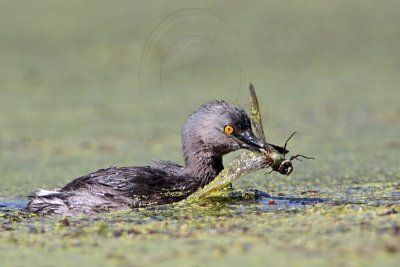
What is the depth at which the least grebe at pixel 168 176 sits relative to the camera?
8.47 m

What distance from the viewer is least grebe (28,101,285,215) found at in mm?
8469

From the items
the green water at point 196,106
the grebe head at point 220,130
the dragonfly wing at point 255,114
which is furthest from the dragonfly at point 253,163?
the green water at point 196,106

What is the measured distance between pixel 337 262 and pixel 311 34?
13.1 metres

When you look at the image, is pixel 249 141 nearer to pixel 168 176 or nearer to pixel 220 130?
pixel 220 130

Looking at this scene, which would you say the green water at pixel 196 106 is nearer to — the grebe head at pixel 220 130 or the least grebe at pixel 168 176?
the least grebe at pixel 168 176

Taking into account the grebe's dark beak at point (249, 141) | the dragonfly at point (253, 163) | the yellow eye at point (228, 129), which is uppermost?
the yellow eye at point (228, 129)

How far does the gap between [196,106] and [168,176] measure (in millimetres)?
5964

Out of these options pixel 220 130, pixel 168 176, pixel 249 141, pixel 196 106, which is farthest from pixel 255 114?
pixel 196 106

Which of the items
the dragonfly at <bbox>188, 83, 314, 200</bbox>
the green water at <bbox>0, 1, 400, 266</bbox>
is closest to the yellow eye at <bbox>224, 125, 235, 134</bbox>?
the dragonfly at <bbox>188, 83, 314, 200</bbox>

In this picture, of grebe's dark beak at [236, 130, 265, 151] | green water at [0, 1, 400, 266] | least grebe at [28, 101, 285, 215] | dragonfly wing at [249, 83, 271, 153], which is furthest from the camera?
grebe's dark beak at [236, 130, 265, 151]

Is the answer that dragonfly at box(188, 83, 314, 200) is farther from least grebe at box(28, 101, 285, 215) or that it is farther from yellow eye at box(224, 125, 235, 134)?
yellow eye at box(224, 125, 235, 134)

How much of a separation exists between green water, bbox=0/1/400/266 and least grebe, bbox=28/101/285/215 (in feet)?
0.97

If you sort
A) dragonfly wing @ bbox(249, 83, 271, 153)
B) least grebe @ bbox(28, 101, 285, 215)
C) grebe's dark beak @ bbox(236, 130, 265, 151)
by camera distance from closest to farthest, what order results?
dragonfly wing @ bbox(249, 83, 271, 153), least grebe @ bbox(28, 101, 285, 215), grebe's dark beak @ bbox(236, 130, 265, 151)

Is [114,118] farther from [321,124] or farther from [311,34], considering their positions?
[311,34]
